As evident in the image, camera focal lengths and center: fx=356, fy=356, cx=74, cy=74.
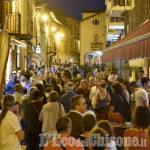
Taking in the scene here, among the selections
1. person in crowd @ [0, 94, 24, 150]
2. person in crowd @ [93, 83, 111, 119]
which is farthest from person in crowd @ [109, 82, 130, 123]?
person in crowd @ [0, 94, 24, 150]

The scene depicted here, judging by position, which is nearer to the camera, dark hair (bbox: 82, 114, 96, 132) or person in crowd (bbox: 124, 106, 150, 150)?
person in crowd (bbox: 124, 106, 150, 150)

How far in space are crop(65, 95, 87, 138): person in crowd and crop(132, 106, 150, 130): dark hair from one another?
51.7 inches

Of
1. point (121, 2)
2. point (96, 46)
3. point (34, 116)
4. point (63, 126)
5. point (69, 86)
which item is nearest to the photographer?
point (63, 126)

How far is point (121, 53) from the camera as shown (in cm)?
1454

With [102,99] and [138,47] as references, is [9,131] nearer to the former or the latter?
[102,99]

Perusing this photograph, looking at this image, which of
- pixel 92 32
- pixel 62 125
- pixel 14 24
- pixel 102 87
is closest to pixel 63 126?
pixel 62 125

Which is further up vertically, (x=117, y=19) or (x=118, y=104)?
(x=117, y=19)

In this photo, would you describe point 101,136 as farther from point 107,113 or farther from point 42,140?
point 107,113

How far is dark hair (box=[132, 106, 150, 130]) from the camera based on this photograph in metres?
5.07

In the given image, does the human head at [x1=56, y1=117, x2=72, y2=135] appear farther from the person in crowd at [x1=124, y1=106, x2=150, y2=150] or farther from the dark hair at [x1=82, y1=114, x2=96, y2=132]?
the person in crowd at [x1=124, y1=106, x2=150, y2=150]

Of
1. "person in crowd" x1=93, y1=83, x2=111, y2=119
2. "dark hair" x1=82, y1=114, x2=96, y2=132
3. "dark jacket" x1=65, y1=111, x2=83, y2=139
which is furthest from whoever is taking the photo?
"person in crowd" x1=93, y1=83, x2=111, y2=119

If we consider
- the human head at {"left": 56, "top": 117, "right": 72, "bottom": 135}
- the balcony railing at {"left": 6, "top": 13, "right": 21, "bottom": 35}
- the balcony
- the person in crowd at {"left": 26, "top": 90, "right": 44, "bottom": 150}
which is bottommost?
the person in crowd at {"left": 26, "top": 90, "right": 44, "bottom": 150}

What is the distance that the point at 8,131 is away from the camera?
223 inches

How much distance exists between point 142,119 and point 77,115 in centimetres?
162
